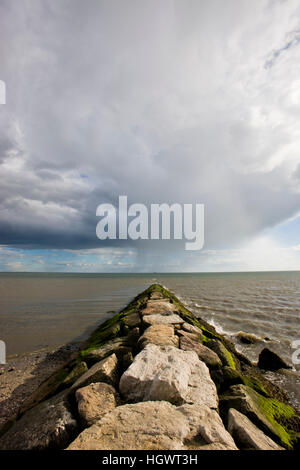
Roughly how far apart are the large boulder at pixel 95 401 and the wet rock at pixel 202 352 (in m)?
1.83

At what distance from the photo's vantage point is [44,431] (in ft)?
7.61

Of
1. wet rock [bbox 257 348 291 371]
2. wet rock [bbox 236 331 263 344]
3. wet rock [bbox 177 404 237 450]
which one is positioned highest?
wet rock [bbox 177 404 237 450]

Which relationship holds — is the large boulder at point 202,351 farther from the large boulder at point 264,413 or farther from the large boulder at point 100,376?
the large boulder at point 100,376

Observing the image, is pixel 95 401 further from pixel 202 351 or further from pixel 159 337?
pixel 202 351

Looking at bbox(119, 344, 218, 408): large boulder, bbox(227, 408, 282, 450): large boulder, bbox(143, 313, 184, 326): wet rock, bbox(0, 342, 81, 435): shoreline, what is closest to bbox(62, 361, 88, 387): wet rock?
bbox(119, 344, 218, 408): large boulder

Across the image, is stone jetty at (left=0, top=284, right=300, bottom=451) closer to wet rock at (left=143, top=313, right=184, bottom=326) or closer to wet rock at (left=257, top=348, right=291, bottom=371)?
wet rock at (left=143, top=313, right=184, bottom=326)

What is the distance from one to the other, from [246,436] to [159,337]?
8.18ft

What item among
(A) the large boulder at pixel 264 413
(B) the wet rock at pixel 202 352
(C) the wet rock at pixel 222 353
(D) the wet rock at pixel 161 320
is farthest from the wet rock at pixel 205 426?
(D) the wet rock at pixel 161 320

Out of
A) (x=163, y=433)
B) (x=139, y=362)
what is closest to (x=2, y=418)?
(x=139, y=362)

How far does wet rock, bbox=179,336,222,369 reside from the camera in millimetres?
3892

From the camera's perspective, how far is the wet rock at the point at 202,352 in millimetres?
3892

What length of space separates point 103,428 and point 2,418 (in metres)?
3.14

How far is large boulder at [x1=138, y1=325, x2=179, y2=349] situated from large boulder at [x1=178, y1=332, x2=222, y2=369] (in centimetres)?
19
